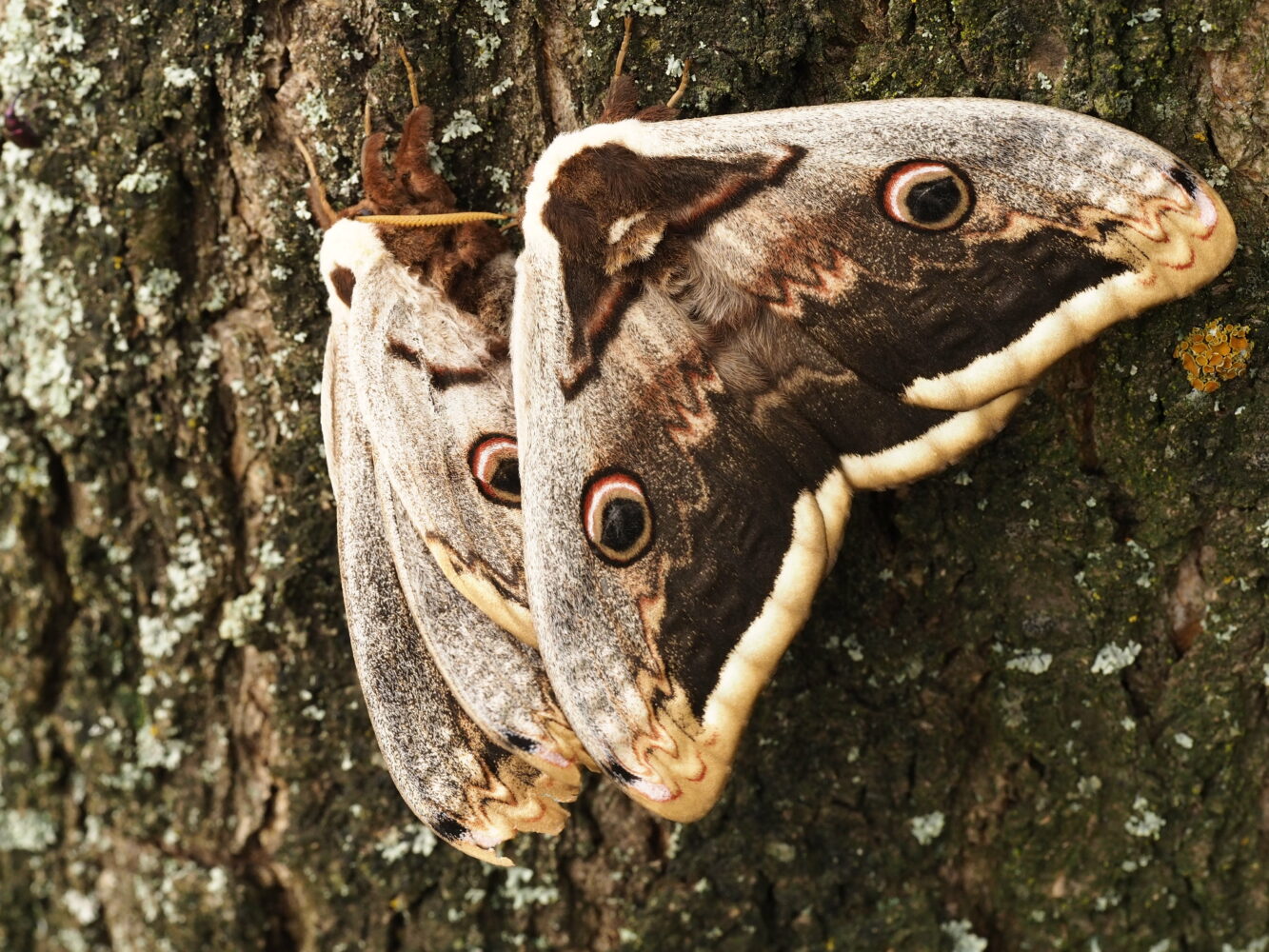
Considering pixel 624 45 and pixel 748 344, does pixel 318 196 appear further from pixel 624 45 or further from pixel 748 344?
pixel 748 344

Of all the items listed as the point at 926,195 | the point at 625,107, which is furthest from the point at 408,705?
the point at 926,195

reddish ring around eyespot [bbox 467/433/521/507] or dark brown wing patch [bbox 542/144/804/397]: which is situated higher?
dark brown wing patch [bbox 542/144/804/397]

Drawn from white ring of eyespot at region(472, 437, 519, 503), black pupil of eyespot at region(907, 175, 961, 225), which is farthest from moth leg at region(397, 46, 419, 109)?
black pupil of eyespot at region(907, 175, 961, 225)

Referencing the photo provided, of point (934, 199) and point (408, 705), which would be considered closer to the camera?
point (934, 199)

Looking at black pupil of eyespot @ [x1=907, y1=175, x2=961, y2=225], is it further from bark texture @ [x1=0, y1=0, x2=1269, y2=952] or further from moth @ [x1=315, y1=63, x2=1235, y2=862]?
bark texture @ [x1=0, y1=0, x2=1269, y2=952]

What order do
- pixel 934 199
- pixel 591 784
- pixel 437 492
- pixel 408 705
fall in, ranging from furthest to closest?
1. pixel 591 784
2. pixel 408 705
3. pixel 437 492
4. pixel 934 199
